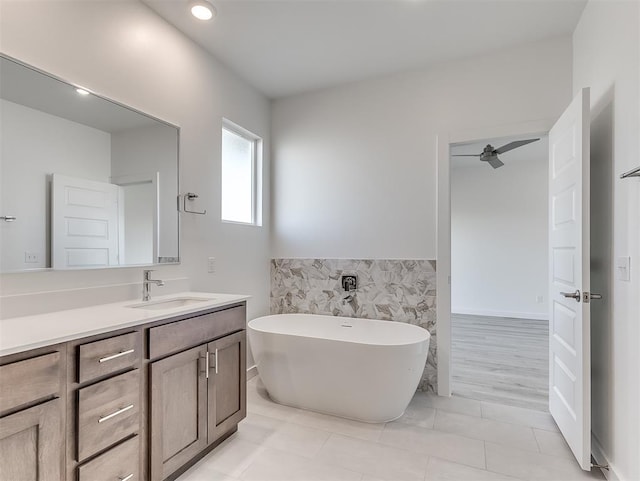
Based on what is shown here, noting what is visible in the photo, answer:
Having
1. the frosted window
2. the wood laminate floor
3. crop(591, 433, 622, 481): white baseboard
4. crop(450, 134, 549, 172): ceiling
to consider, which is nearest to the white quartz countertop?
the frosted window

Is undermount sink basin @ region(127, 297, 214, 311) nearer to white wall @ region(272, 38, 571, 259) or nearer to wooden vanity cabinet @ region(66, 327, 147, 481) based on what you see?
wooden vanity cabinet @ region(66, 327, 147, 481)

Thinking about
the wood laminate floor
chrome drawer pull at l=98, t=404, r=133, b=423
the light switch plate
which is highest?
the light switch plate

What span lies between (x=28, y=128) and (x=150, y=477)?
1732 millimetres

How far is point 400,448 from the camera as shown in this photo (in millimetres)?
2037

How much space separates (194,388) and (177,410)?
13 centimetres

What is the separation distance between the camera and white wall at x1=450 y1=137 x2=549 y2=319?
568 cm

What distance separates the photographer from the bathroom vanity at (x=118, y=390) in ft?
3.73

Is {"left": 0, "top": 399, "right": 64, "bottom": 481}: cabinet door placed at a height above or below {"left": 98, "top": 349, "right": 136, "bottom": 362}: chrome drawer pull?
below

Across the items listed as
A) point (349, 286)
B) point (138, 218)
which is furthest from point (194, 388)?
point (349, 286)

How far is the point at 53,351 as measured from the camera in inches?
47.8

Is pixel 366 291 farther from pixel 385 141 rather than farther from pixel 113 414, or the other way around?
pixel 113 414

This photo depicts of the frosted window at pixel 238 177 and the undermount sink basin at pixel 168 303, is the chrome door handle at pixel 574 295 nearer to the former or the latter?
the undermount sink basin at pixel 168 303

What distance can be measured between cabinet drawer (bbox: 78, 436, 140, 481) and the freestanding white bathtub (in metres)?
1.13

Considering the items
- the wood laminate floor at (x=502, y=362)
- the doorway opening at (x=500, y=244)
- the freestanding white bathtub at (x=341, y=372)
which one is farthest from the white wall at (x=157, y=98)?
the doorway opening at (x=500, y=244)
